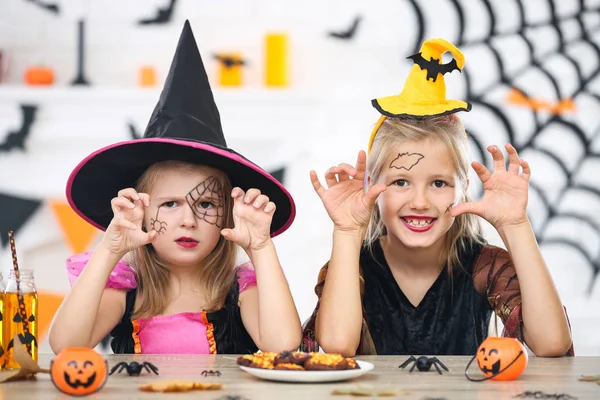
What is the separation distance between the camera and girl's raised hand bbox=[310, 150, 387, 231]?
58.5 inches

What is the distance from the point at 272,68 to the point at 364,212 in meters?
1.99

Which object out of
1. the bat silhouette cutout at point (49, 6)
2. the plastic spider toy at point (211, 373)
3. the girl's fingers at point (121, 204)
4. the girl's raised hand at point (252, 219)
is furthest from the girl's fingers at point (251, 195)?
the bat silhouette cutout at point (49, 6)

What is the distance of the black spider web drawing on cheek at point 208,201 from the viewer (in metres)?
1.53

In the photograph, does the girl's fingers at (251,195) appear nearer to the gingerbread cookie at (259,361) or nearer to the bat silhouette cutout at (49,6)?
the gingerbread cookie at (259,361)

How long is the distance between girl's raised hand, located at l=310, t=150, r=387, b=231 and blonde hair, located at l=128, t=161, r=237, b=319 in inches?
8.6

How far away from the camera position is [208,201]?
1545mm

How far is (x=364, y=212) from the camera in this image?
1485 millimetres

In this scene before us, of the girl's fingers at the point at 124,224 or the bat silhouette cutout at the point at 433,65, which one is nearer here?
the girl's fingers at the point at 124,224

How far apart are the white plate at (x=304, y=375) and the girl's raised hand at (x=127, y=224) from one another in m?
0.46

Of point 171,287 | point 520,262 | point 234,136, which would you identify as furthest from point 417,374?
point 234,136

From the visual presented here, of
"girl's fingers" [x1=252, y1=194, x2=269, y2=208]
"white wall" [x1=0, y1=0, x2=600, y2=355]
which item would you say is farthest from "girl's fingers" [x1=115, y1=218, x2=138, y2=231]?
"white wall" [x1=0, y1=0, x2=600, y2=355]

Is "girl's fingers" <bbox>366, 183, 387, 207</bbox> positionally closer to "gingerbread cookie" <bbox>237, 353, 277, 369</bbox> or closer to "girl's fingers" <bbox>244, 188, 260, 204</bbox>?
"girl's fingers" <bbox>244, 188, 260, 204</bbox>

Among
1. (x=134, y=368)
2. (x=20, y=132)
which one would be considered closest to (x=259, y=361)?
(x=134, y=368)

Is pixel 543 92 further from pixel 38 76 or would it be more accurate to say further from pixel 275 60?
pixel 38 76
